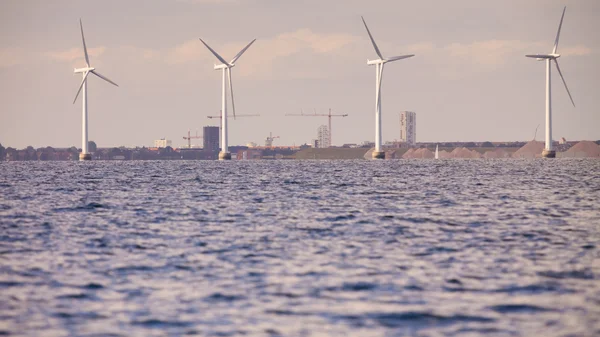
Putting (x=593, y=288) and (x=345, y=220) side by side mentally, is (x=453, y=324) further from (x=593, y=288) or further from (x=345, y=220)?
(x=345, y=220)

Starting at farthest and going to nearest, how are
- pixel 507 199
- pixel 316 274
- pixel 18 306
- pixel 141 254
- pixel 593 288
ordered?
1. pixel 507 199
2. pixel 141 254
3. pixel 316 274
4. pixel 593 288
5. pixel 18 306

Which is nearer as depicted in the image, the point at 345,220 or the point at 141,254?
the point at 141,254

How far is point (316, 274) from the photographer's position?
25.7m

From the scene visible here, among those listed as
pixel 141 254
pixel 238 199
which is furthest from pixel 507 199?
pixel 141 254

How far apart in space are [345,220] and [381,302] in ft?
75.8

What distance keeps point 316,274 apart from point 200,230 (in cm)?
1470

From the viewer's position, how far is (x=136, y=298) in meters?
21.9

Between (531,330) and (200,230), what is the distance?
77.0 feet

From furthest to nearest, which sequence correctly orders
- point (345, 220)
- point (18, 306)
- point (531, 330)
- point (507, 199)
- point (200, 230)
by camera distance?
point (507, 199) < point (345, 220) < point (200, 230) < point (18, 306) < point (531, 330)

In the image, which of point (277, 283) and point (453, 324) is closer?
point (453, 324)

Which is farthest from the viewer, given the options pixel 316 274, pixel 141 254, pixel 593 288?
pixel 141 254

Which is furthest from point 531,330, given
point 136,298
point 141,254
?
point 141,254

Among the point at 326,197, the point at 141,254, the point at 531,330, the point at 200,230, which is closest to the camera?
the point at 531,330

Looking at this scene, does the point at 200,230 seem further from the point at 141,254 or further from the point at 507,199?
the point at 507,199
